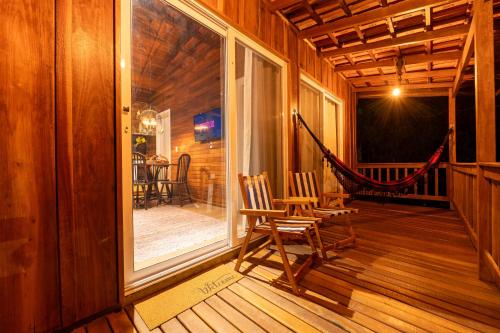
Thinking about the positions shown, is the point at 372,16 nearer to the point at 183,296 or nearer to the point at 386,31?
the point at 386,31

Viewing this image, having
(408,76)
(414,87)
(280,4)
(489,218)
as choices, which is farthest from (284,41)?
(414,87)

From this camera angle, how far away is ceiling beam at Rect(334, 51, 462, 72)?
321 centimetres

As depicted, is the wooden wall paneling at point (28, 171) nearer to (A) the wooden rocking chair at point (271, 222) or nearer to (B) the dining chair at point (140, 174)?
(A) the wooden rocking chair at point (271, 222)

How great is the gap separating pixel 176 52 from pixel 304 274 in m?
3.62

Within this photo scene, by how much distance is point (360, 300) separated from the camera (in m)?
1.28

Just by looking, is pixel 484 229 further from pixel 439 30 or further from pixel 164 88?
pixel 164 88

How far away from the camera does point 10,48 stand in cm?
91

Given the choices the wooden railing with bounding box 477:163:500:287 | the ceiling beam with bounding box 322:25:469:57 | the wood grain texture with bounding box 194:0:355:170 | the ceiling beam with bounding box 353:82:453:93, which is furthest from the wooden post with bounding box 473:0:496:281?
the ceiling beam with bounding box 353:82:453:93

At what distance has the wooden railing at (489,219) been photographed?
53.2 inches

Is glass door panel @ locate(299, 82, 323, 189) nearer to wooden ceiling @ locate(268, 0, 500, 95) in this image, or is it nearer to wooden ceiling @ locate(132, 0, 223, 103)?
wooden ceiling @ locate(268, 0, 500, 95)

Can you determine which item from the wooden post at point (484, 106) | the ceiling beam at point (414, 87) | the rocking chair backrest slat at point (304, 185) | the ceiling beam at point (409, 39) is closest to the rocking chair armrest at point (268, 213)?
the rocking chair backrest slat at point (304, 185)

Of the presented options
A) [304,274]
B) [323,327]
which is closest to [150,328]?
[323,327]

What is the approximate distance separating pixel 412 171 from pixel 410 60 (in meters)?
2.23

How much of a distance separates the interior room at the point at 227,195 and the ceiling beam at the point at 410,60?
3 centimetres
